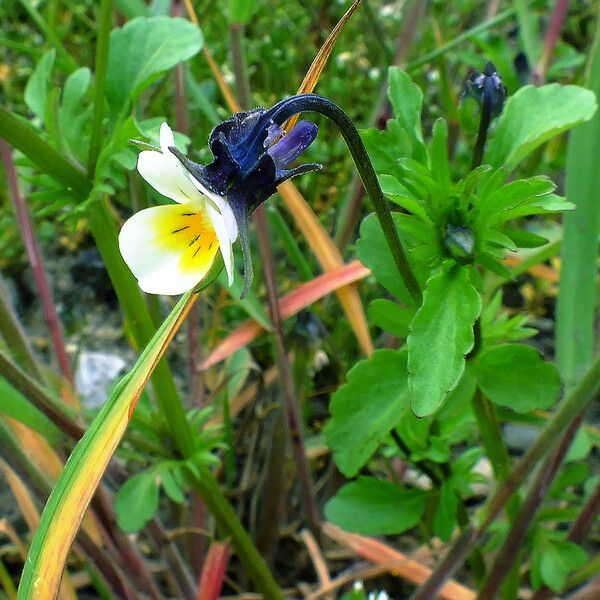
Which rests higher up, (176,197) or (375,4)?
(176,197)

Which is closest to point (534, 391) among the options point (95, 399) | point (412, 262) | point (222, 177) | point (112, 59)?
point (412, 262)

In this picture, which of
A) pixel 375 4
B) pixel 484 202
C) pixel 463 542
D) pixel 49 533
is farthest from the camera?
pixel 375 4

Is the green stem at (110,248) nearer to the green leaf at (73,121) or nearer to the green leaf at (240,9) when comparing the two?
the green leaf at (73,121)

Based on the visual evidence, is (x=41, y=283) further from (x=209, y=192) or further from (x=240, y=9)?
(x=209, y=192)

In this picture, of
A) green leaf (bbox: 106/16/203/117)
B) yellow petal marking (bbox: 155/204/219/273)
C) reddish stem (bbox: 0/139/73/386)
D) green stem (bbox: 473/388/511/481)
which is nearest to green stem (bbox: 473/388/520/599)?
green stem (bbox: 473/388/511/481)

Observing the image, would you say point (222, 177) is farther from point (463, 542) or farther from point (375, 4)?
point (375, 4)

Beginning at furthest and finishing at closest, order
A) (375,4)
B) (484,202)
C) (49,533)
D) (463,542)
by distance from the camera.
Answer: (375,4) < (463,542) < (484,202) < (49,533)

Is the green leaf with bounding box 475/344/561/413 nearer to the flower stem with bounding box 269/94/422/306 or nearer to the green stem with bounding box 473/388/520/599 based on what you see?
the green stem with bounding box 473/388/520/599

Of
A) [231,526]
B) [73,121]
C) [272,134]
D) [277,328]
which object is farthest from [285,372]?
[272,134]
